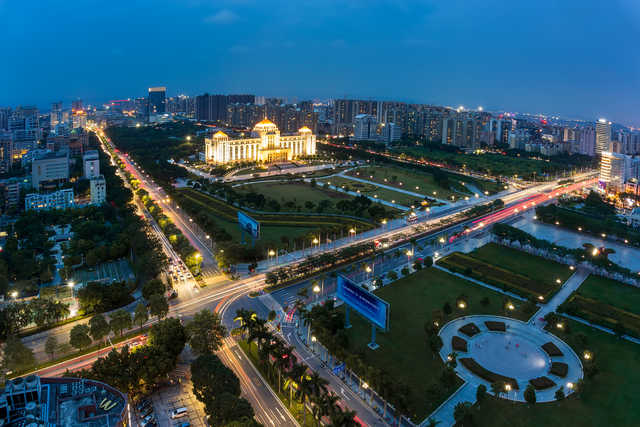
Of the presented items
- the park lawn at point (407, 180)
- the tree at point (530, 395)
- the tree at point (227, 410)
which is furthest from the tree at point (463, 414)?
the park lawn at point (407, 180)

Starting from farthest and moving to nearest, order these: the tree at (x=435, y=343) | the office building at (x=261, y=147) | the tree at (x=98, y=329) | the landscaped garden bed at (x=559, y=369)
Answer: the office building at (x=261, y=147) < the tree at (x=98, y=329) < the tree at (x=435, y=343) < the landscaped garden bed at (x=559, y=369)

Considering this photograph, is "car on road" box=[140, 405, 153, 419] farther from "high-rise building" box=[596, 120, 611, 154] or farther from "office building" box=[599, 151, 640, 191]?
"high-rise building" box=[596, 120, 611, 154]

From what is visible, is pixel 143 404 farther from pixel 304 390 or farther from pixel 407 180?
pixel 407 180

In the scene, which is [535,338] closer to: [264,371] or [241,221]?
[264,371]

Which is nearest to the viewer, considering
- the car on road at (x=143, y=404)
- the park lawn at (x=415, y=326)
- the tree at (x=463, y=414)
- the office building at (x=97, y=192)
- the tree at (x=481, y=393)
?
the tree at (x=463, y=414)

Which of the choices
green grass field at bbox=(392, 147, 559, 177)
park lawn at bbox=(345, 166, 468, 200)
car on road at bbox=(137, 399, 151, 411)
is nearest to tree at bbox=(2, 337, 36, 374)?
car on road at bbox=(137, 399, 151, 411)

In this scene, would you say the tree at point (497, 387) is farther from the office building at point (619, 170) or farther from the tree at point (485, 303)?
the office building at point (619, 170)

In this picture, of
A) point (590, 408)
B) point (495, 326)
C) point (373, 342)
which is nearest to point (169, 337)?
point (373, 342)

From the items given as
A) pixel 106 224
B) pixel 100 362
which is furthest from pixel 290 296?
pixel 106 224
